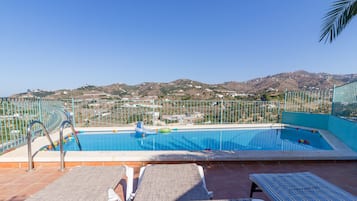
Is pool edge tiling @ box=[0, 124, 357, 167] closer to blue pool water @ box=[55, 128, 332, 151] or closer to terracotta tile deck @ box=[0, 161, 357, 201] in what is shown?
terracotta tile deck @ box=[0, 161, 357, 201]

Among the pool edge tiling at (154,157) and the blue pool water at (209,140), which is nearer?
the pool edge tiling at (154,157)

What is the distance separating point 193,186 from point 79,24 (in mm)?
10913

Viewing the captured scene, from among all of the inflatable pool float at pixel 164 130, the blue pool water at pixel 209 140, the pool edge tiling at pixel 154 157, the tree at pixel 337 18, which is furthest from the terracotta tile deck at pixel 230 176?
the inflatable pool float at pixel 164 130

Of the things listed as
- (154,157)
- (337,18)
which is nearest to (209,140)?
(154,157)

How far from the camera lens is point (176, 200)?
1440 mm

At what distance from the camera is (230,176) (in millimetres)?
2717

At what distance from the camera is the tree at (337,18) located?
2.34 m

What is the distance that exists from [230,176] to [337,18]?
294 centimetres

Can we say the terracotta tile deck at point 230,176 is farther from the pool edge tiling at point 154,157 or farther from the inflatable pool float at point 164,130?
the inflatable pool float at point 164,130

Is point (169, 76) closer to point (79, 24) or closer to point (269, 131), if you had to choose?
point (79, 24)

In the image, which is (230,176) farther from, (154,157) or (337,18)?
(337,18)

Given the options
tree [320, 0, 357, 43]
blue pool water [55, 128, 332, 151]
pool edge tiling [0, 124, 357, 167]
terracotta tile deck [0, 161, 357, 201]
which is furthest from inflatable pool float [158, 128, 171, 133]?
tree [320, 0, 357, 43]

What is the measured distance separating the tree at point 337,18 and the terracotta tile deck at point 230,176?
2231mm

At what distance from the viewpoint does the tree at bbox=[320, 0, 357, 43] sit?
2342 millimetres
